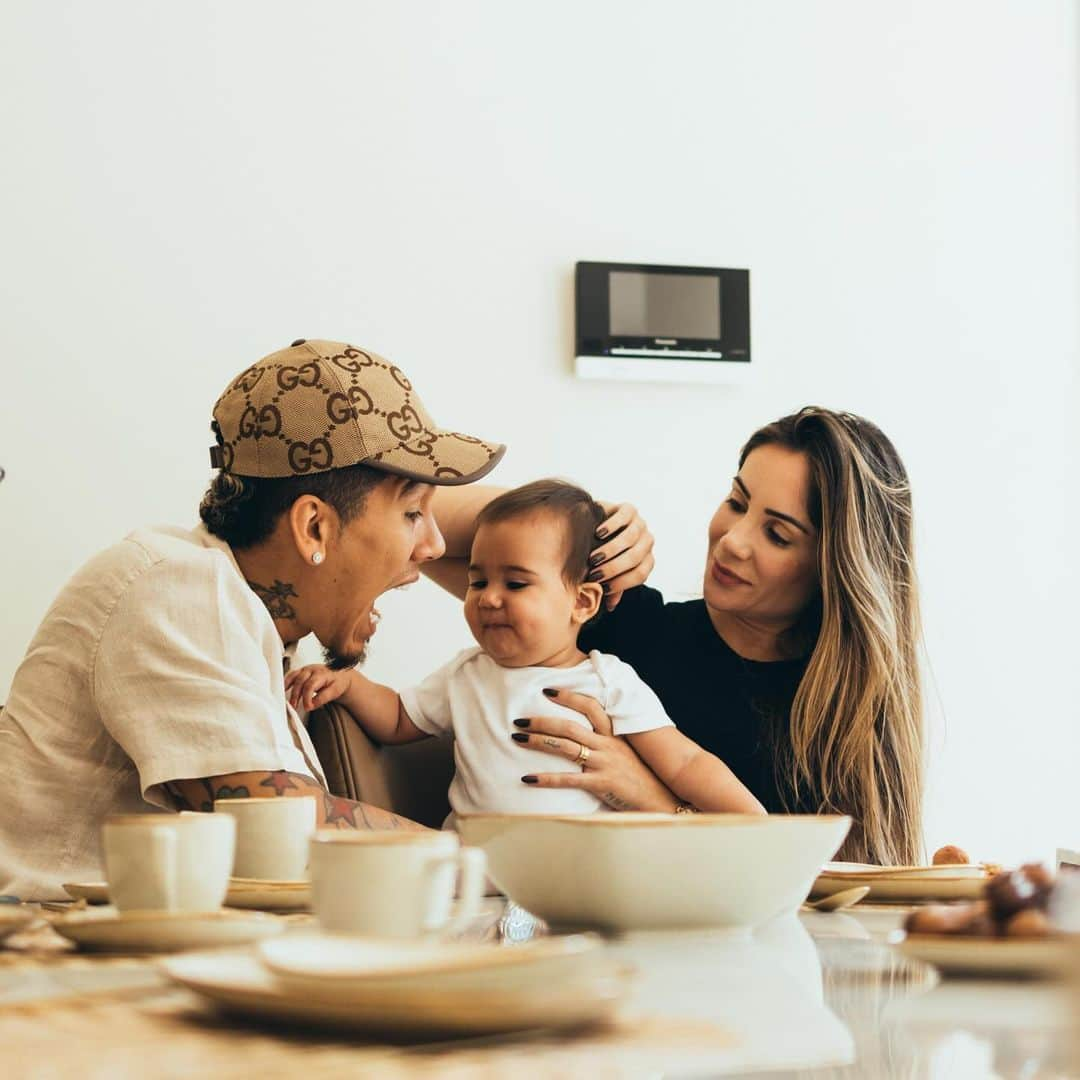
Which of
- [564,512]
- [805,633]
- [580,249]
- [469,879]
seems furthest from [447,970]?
[580,249]

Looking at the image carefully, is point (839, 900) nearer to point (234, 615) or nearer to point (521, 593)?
point (234, 615)

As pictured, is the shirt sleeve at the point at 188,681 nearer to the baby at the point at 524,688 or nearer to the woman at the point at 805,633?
the baby at the point at 524,688

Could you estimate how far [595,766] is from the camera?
2070mm

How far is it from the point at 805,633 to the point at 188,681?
1373 millimetres

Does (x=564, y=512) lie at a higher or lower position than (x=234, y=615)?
higher

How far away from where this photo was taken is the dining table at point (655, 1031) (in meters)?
0.50

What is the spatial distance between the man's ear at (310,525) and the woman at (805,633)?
2.16 ft

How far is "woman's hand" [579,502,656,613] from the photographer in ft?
7.68

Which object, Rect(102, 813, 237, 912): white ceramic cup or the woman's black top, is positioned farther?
the woman's black top

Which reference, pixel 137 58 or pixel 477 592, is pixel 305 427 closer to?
pixel 477 592

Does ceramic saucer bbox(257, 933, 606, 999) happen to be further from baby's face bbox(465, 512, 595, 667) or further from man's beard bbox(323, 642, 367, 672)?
baby's face bbox(465, 512, 595, 667)

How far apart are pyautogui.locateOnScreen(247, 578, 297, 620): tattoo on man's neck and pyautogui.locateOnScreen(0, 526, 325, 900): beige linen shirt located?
0.17 metres

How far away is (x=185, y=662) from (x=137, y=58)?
6.67 feet

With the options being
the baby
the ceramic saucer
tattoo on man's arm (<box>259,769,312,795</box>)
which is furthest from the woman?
the ceramic saucer
